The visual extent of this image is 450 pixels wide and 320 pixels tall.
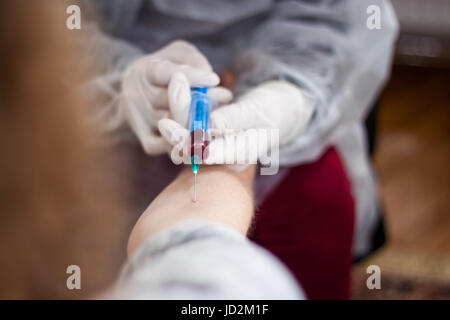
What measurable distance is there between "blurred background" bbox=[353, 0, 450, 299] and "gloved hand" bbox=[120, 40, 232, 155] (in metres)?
0.52

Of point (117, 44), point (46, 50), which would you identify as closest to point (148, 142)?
point (117, 44)

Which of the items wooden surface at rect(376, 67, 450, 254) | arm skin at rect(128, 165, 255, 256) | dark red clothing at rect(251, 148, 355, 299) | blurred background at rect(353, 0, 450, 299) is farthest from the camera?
wooden surface at rect(376, 67, 450, 254)

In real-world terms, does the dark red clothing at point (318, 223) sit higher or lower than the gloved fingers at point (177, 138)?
lower

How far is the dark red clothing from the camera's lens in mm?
655

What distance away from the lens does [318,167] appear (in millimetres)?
692

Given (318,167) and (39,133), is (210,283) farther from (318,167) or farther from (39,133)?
(318,167)

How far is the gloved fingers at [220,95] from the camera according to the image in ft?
1.59

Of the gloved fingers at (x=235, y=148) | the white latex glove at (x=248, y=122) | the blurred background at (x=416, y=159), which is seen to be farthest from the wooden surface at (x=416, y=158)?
the gloved fingers at (x=235, y=148)

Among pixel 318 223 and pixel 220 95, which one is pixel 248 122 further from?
pixel 318 223

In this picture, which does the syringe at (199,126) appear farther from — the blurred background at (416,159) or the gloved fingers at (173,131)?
the blurred background at (416,159)

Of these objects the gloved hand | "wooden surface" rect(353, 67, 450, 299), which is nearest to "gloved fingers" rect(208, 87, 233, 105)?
the gloved hand

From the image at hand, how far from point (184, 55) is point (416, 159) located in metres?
1.11

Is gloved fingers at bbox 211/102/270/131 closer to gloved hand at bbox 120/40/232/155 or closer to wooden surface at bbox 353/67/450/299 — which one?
gloved hand at bbox 120/40/232/155

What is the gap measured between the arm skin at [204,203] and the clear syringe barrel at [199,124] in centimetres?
3
